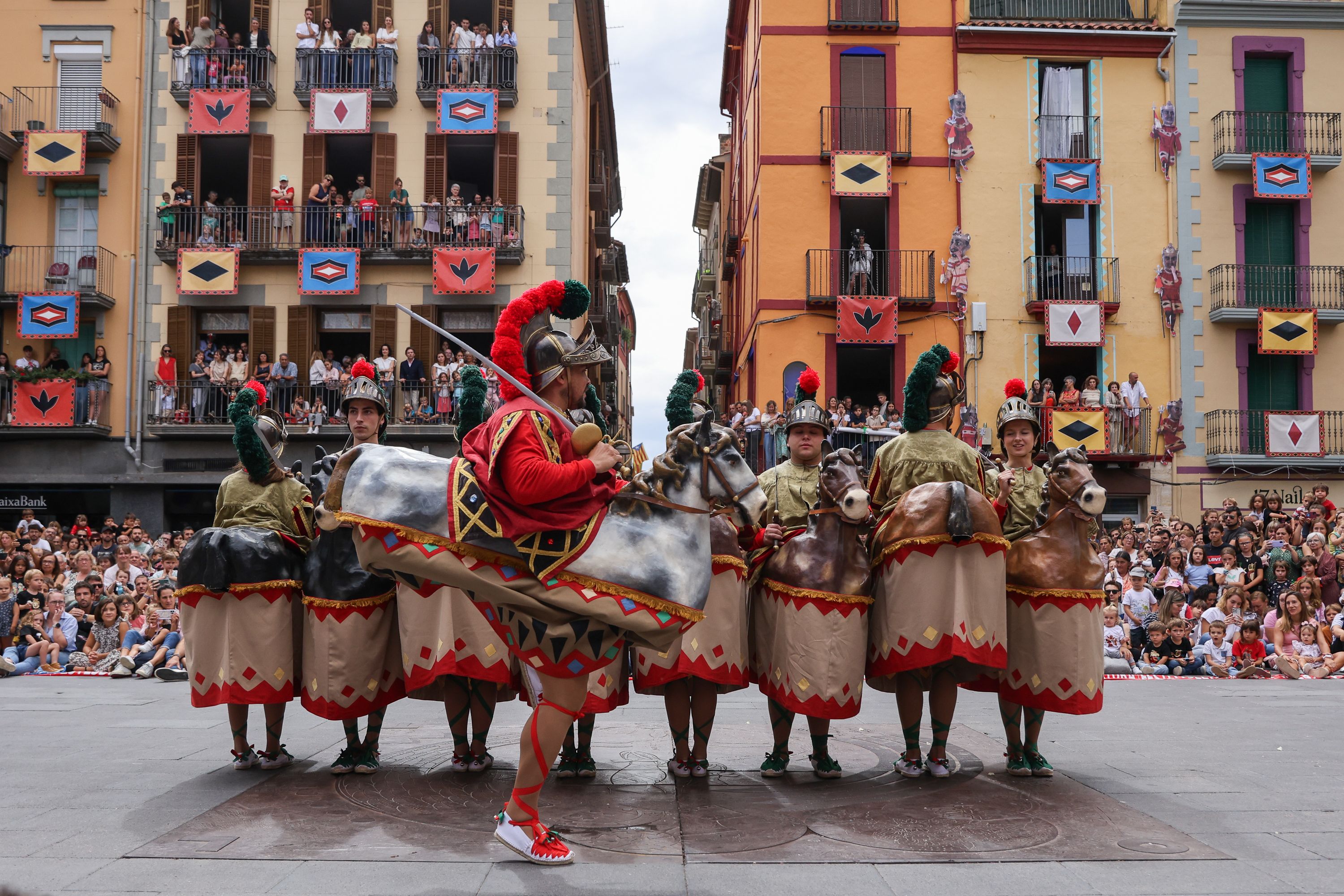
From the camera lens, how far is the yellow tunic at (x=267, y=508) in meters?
6.18

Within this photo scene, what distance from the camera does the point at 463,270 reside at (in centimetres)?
2220

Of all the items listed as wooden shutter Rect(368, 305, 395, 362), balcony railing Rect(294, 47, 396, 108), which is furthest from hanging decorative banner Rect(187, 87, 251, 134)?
wooden shutter Rect(368, 305, 395, 362)

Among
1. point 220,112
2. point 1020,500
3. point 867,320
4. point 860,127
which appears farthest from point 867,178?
point 1020,500

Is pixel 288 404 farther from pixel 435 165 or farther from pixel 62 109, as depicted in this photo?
pixel 62 109

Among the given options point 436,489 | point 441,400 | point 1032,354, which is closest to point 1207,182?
point 1032,354

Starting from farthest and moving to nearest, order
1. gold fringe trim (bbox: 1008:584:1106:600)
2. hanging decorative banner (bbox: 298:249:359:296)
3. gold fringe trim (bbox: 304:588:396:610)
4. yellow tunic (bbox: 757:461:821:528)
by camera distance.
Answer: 1. hanging decorative banner (bbox: 298:249:359:296)
2. yellow tunic (bbox: 757:461:821:528)
3. gold fringe trim (bbox: 304:588:396:610)
4. gold fringe trim (bbox: 1008:584:1106:600)

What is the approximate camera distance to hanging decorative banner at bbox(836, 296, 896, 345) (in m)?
22.5

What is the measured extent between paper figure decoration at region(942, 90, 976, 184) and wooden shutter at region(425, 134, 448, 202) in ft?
34.3

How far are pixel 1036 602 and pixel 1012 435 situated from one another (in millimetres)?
1064

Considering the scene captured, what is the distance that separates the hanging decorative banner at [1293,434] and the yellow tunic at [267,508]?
69.0 ft

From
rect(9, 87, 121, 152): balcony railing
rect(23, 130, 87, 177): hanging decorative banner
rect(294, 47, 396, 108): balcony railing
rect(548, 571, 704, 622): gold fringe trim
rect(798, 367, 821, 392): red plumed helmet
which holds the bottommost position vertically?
rect(548, 571, 704, 622): gold fringe trim

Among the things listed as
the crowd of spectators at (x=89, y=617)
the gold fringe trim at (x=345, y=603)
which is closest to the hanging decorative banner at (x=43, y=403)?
the crowd of spectators at (x=89, y=617)

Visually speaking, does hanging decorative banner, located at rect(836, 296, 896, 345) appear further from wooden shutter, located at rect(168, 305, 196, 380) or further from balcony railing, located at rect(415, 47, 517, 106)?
wooden shutter, located at rect(168, 305, 196, 380)

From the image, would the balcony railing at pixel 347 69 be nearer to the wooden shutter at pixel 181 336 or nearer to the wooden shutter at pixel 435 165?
the wooden shutter at pixel 435 165
